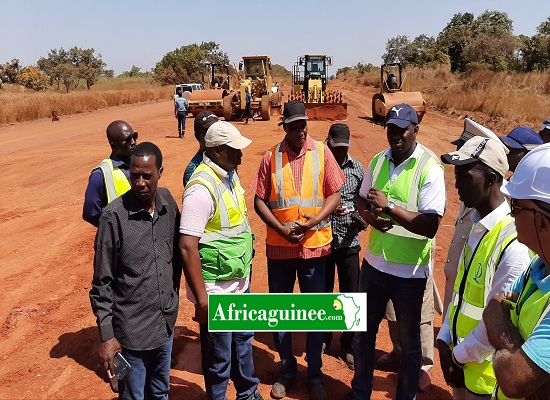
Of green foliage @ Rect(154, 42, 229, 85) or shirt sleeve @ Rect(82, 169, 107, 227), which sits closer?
shirt sleeve @ Rect(82, 169, 107, 227)

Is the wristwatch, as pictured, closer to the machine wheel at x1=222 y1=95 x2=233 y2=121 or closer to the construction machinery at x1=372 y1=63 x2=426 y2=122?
the construction machinery at x1=372 y1=63 x2=426 y2=122

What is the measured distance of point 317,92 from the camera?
2108 centimetres

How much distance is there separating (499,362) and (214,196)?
1.78 m

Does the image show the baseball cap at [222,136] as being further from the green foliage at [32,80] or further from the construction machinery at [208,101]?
the green foliage at [32,80]

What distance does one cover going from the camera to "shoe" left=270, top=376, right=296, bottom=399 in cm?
336

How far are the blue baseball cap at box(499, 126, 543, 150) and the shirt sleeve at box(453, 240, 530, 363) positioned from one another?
1836mm

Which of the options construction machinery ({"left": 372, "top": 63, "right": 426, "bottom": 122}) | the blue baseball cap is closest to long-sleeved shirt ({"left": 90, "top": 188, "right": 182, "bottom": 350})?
the blue baseball cap

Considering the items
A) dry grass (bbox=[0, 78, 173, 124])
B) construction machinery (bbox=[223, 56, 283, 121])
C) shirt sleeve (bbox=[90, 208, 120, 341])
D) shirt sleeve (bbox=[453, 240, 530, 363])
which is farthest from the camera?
dry grass (bbox=[0, 78, 173, 124])

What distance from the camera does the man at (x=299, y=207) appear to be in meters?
3.19

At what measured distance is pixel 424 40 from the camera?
67.3m

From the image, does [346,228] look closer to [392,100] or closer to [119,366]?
[119,366]

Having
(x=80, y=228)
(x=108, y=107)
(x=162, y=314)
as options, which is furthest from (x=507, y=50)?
(x=162, y=314)

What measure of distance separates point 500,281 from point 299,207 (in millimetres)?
1582

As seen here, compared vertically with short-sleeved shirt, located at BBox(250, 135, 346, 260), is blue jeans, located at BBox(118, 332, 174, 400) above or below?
below
